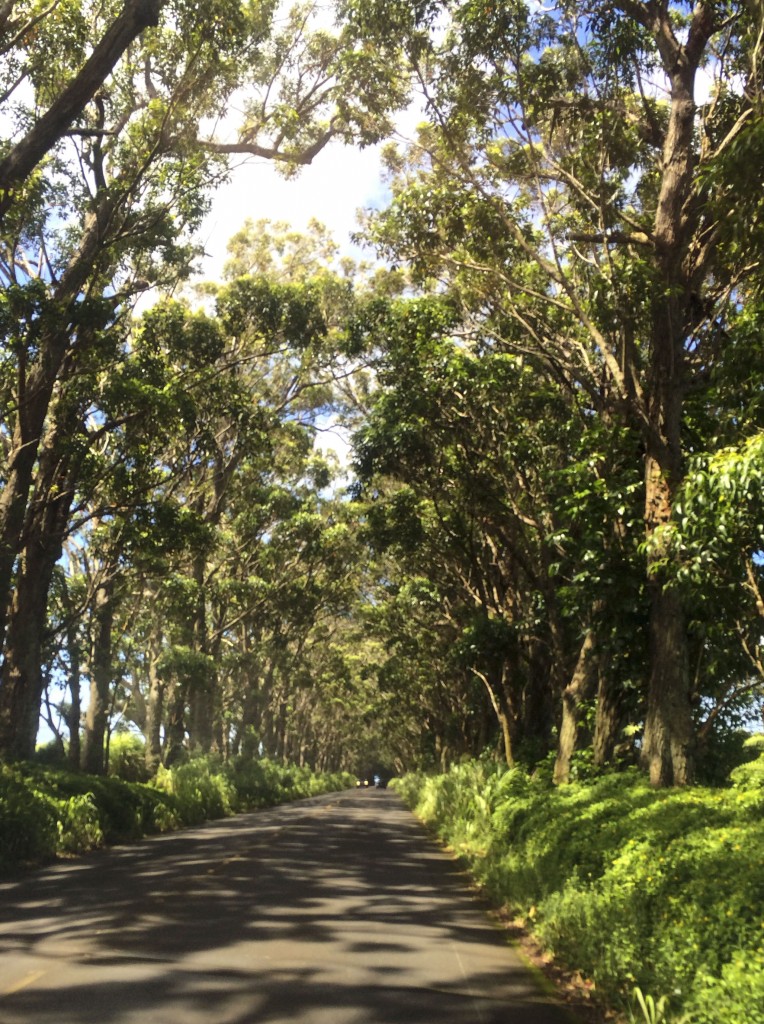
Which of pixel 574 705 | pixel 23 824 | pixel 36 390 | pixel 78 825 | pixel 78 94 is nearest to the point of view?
pixel 78 94

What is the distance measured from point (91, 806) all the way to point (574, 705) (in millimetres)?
9091

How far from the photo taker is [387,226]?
15.1 meters

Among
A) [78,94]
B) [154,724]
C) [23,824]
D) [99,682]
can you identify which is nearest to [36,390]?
[78,94]

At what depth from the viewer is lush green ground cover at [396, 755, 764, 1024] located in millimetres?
5188

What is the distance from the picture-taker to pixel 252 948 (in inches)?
316

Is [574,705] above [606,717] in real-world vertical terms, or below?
above

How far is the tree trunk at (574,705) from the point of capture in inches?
581

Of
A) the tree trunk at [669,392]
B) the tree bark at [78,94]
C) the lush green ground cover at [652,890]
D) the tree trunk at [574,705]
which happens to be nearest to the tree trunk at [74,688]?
the tree trunk at [574,705]

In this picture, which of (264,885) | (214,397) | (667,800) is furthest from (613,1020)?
(214,397)

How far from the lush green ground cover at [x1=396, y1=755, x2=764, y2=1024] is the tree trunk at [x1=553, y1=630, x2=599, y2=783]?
318cm

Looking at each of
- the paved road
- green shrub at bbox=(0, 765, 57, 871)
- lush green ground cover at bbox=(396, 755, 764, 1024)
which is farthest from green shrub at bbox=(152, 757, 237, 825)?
lush green ground cover at bbox=(396, 755, 764, 1024)

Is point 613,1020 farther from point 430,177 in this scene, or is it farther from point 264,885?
point 430,177

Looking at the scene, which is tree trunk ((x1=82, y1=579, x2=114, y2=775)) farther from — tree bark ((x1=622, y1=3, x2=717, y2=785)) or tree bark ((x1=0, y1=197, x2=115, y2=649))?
tree bark ((x1=622, y1=3, x2=717, y2=785))

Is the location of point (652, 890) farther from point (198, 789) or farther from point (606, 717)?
point (198, 789)
